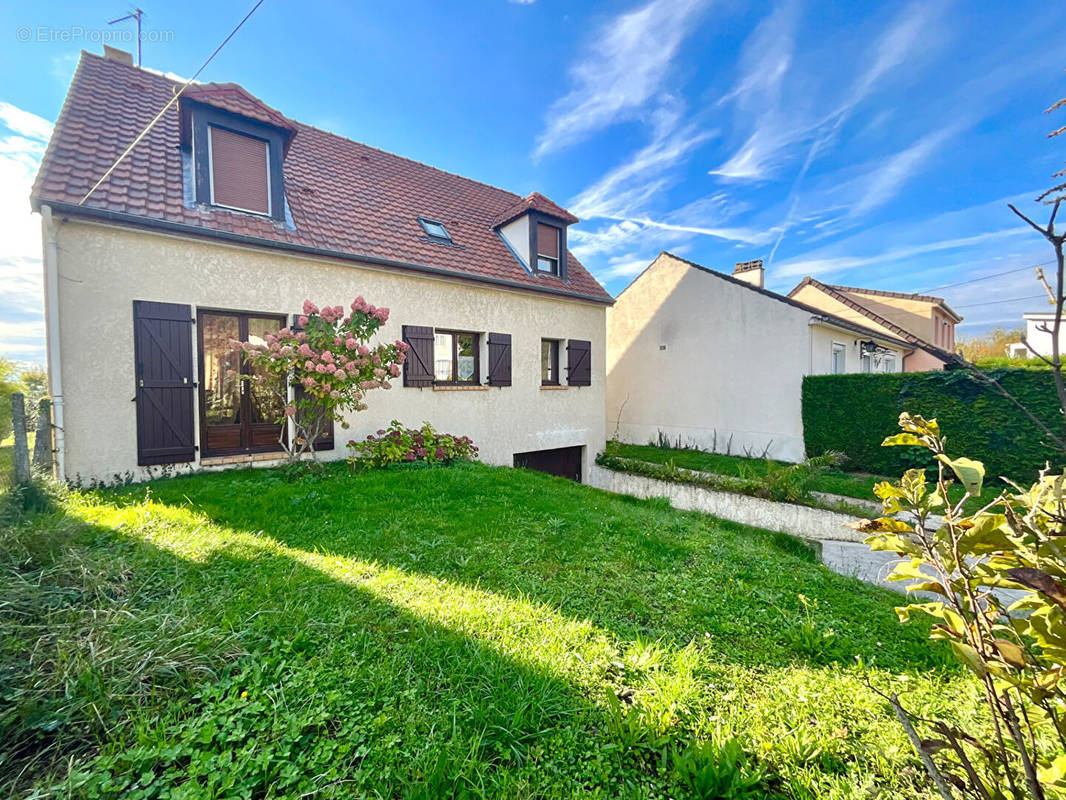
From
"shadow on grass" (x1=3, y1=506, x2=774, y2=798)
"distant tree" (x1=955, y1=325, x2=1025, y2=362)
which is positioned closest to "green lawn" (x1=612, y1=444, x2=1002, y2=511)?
"shadow on grass" (x1=3, y1=506, x2=774, y2=798)

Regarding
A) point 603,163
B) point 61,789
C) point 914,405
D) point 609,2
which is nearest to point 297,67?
point 609,2

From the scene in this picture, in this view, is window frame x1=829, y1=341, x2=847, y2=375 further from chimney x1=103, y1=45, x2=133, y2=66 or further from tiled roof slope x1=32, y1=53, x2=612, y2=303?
chimney x1=103, y1=45, x2=133, y2=66

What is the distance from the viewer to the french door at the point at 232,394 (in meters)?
6.27

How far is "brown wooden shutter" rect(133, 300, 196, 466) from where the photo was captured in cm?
564

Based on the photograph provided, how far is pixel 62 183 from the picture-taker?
17.5ft

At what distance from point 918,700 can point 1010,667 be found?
65.1 inches

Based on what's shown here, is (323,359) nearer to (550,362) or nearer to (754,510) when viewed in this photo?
(550,362)

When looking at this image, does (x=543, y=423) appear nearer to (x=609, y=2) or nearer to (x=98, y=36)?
(x=609, y=2)

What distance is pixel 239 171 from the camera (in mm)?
6797

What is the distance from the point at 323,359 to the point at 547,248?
264 inches

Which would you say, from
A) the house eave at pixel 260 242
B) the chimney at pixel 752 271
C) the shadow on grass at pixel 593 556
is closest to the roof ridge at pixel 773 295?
the chimney at pixel 752 271

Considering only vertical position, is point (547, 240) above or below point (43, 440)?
above

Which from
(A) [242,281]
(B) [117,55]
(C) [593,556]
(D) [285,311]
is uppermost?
(B) [117,55]

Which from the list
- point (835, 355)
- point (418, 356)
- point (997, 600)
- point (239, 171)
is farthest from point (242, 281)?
point (835, 355)
